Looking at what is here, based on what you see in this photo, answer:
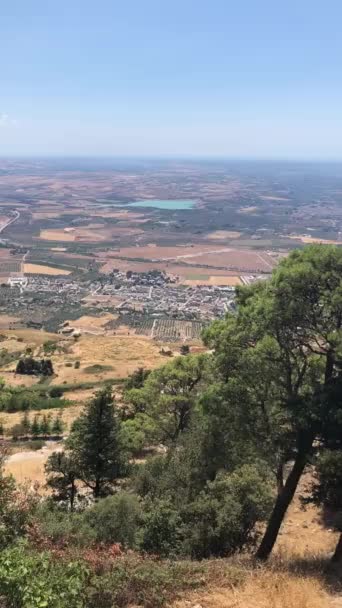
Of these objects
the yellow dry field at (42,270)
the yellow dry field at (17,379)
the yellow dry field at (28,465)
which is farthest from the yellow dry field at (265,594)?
the yellow dry field at (42,270)

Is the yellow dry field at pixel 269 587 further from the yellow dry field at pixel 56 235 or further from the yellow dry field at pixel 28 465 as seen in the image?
the yellow dry field at pixel 56 235

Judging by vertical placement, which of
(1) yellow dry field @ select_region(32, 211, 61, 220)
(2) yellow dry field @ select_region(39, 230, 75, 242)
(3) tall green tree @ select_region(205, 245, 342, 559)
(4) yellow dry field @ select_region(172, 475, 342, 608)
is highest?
(3) tall green tree @ select_region(205, 245, 342, 559)

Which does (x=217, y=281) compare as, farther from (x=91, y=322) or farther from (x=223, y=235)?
(x=223, y=235)

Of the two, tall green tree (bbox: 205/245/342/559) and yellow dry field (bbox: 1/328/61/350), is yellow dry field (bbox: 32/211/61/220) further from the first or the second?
tall green tree (bbox: 205/245/342/559)

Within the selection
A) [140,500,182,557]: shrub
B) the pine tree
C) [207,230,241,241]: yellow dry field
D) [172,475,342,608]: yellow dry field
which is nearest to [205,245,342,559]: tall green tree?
[172,475,342,608]: yellow dry field

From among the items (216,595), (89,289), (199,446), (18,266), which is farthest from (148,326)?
(216,595)

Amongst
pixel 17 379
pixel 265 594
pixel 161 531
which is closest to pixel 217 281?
pixel 17 379
